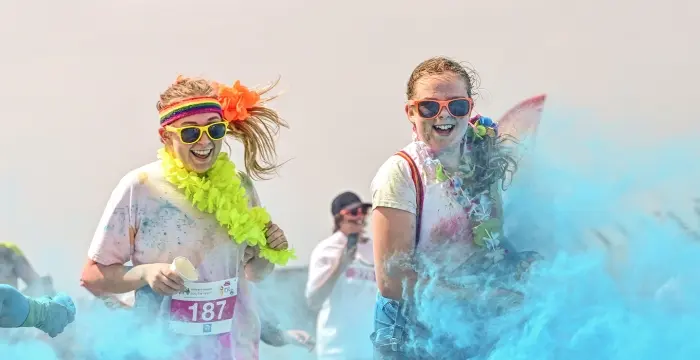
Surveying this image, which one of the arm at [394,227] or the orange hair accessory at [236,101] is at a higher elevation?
the orange hair accessory at [236,101]

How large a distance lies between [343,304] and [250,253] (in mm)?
1663

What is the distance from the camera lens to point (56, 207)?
5184 millimetres

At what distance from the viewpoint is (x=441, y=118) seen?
3.33m

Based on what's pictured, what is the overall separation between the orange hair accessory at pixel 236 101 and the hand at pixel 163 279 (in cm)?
65

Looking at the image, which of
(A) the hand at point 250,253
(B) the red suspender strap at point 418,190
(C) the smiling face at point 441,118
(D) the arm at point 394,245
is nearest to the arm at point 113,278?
(A) the hand at point 250,253

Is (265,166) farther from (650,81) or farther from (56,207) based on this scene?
(650,81)

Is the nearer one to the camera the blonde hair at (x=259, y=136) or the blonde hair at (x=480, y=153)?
the blonde hair at (x=480, y=153)

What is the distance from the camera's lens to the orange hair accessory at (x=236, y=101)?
→ 3.62 m

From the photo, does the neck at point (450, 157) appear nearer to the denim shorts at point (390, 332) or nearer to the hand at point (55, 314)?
the denim shorts at point (390, 332)

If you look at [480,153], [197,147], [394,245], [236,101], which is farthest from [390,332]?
[236,101]

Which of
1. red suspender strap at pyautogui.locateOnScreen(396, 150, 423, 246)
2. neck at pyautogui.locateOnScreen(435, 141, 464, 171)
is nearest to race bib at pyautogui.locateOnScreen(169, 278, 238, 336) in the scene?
red suspender strap at pyautogui.locateOnScreen(396, 150, 423, 246)

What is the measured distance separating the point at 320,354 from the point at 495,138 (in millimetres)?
2059

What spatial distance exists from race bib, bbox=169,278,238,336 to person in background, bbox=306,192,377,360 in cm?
170

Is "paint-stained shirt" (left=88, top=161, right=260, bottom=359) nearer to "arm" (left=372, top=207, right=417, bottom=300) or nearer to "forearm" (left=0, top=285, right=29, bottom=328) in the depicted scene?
"forearm" (left=0, top=285, right=29, bottom=328)
